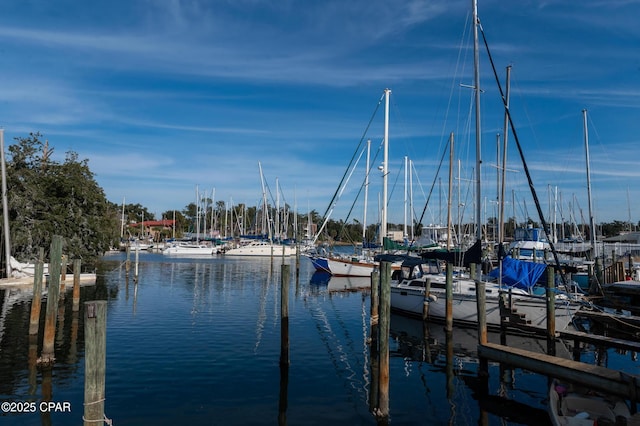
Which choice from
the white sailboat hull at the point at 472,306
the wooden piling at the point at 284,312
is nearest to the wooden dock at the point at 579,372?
the wooden piling at the point at 284,312

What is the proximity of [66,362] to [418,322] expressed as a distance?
16907 millimetres

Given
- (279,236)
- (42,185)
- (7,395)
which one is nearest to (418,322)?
(7,395)

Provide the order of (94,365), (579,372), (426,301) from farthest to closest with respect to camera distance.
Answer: (426,301), (579,372), (94,365)

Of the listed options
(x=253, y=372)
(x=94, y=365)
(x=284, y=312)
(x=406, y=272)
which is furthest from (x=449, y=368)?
(x=94, y=365)

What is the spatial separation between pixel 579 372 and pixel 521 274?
1207 centimetres

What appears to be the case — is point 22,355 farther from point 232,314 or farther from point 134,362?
point 232,314

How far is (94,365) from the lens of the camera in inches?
318

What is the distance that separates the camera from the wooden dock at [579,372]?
34.7 feet

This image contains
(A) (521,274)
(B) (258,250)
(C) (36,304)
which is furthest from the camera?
(B) (258,250)

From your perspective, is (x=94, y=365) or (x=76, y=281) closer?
(x=94, y=365)

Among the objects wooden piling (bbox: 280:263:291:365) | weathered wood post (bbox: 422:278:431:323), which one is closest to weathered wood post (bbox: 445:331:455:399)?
weathered wood post (bbox: 422:278:431:323)

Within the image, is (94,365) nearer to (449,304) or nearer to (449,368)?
(449,368)

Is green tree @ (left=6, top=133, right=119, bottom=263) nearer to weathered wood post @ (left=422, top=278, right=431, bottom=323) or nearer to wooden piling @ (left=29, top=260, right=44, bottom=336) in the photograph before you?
wooden piling @ (left=29, top=260, right=44, bottom=336)

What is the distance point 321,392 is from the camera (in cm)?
1402
